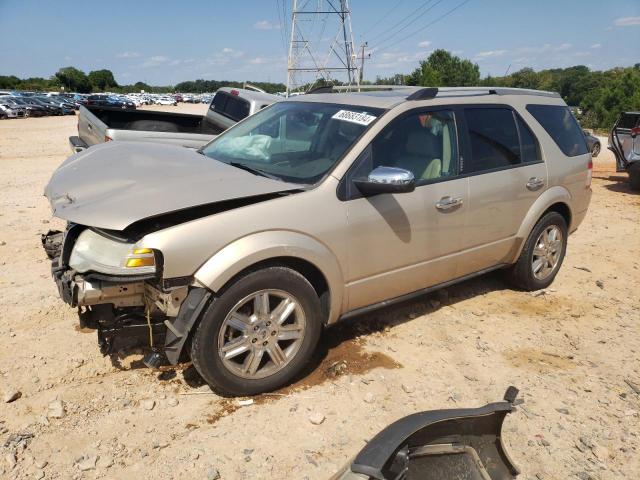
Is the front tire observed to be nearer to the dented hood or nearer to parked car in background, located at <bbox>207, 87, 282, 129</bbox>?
the dented hood

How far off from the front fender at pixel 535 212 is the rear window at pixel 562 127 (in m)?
0.48

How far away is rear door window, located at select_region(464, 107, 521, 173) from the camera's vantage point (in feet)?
13.4

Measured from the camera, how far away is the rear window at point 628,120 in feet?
38.5

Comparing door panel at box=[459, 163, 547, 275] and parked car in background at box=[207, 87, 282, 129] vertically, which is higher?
parked car in background at box=[207, 87, 282, 129]

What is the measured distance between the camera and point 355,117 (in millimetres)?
3633

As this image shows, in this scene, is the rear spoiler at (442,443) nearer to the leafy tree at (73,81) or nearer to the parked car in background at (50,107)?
the parked car in background at (50,107)

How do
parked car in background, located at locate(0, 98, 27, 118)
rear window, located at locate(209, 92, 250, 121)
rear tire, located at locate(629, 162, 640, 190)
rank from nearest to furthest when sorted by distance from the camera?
rear window, located at locate(209, 92, 250, 121)
rear tire, located at locate(629, 162, 640, 190)
parked car in background, located at locate(0, 98, 27, 118)

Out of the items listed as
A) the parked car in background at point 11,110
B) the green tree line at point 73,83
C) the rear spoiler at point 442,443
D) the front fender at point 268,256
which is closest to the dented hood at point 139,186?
the front fender at point 268,256

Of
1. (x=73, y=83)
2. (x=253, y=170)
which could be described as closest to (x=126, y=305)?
(x=253, y=170)

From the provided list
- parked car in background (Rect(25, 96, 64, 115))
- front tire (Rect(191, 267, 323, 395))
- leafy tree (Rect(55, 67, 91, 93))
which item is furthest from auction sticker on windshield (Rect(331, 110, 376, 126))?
leafy tree (Rect(55, 67, 91, 93))

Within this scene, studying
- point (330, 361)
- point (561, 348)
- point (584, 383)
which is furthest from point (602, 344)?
point (330, 361)

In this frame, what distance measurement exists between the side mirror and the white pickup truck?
4251mm

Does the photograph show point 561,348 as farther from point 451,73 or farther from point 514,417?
point 451,73

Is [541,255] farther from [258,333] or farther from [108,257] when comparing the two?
[108,257]
